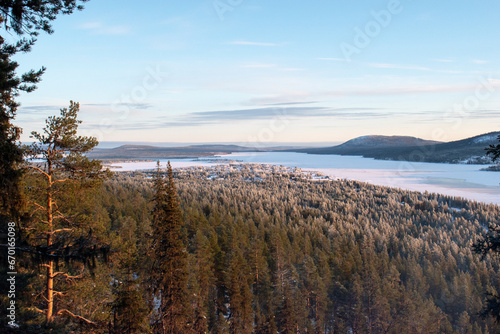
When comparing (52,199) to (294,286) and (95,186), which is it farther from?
(294,286)

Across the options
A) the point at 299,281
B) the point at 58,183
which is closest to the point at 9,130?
the point at 58,183

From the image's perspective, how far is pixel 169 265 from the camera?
13.8 metres

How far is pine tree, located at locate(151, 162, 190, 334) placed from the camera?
550 inches

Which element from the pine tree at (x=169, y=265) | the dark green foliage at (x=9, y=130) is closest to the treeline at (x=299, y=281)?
the pine tree at (x=169, y=265)

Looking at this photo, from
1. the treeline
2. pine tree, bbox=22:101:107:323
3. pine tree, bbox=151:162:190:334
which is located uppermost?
pine tree, bbox=22:101:107:323

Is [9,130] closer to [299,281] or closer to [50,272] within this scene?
[50,272]

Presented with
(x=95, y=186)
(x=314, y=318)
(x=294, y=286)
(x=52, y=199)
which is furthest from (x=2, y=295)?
(x=314, y=318)

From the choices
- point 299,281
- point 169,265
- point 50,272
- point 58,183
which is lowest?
point 299,281

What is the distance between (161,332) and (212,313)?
964 centimetres

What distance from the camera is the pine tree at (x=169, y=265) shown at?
13969mm

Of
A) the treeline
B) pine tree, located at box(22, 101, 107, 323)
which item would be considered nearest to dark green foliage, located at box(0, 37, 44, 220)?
pine tree, located at box(22, 101, 107, 323)

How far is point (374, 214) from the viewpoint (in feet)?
152

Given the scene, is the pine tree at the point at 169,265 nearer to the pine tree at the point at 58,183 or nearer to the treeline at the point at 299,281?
the treeline at the point at 299,281

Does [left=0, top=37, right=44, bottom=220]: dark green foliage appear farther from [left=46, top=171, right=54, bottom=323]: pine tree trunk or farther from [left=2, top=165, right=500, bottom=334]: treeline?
[left=2, top=165, right=500, bottom=334]: treeline
